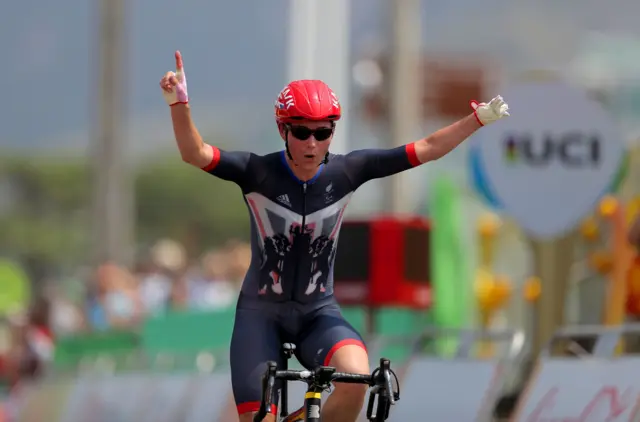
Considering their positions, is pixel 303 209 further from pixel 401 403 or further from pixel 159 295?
pixel 159 295

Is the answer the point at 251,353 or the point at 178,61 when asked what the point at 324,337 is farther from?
the point at 178,61

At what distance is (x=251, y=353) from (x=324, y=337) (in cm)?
36

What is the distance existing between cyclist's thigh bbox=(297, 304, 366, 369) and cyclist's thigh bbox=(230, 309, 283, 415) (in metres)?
0.13

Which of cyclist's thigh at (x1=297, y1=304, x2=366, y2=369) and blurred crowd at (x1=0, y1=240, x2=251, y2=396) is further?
blurred crowd at (x1=0, y1=240, x2=251, y2=396)

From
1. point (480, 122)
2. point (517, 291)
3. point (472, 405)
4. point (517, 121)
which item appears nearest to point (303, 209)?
point (480, 122)

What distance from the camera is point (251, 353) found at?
26.2 feet

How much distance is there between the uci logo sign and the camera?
1198cm

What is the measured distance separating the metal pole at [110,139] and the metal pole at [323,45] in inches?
201

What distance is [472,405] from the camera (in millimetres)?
10766

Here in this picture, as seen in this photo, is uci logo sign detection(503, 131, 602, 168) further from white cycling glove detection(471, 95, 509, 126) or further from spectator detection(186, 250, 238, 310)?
spectator detection(186, 250, 238, 310)

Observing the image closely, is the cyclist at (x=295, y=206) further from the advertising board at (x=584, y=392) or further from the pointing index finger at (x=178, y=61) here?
the advertising board at (x=584, y=392)

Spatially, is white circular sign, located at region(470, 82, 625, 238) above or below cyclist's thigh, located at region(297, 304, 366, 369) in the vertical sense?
above

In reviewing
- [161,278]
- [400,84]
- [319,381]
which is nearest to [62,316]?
[161,278]

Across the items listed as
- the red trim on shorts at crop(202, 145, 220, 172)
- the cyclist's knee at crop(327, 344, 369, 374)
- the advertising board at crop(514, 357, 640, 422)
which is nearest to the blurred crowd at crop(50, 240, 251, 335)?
the advertising board at crop(514, 357, 640, 422)
